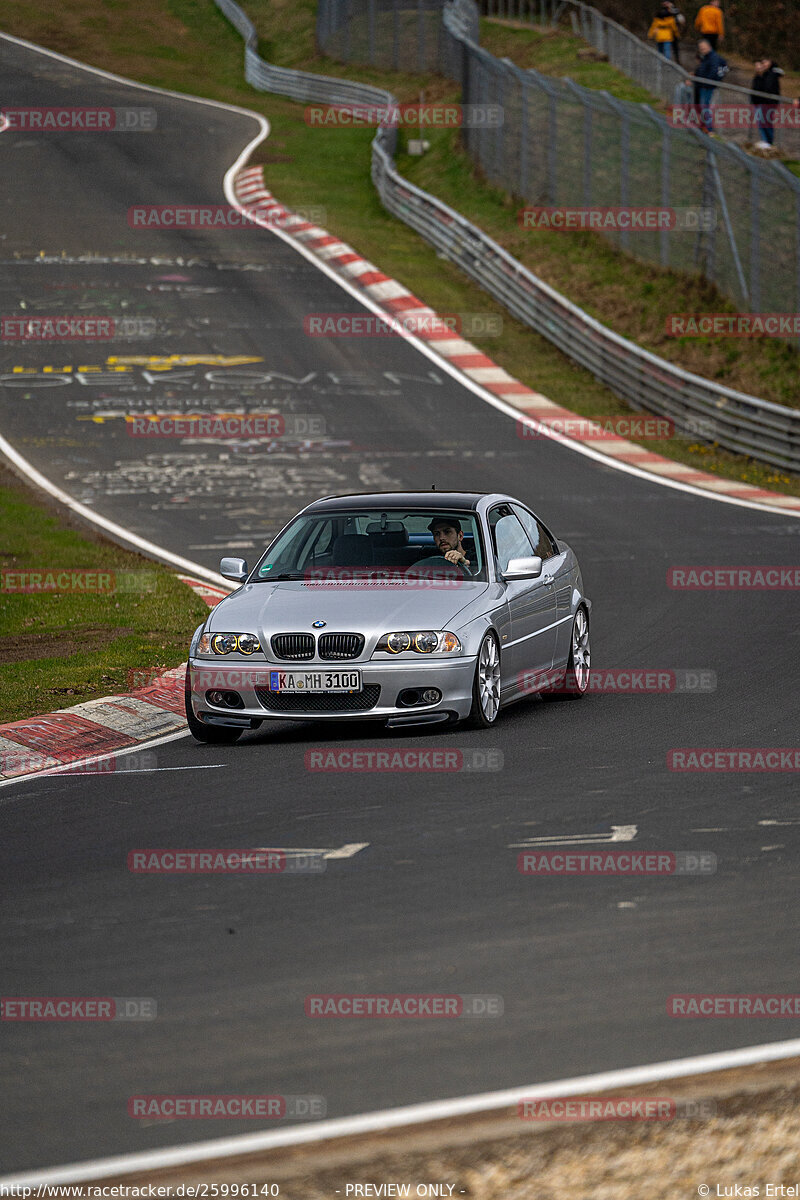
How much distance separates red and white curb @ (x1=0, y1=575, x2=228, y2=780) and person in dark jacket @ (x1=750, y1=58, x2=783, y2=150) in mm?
23316

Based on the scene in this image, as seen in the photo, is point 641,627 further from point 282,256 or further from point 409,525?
point 282,256

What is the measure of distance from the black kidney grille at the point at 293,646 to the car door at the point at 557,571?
2226 millimetres

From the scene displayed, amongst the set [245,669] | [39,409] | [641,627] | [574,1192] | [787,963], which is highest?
[574,1192]

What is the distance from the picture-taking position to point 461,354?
1147 inches

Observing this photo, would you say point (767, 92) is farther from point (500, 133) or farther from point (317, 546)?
point (317, 546)

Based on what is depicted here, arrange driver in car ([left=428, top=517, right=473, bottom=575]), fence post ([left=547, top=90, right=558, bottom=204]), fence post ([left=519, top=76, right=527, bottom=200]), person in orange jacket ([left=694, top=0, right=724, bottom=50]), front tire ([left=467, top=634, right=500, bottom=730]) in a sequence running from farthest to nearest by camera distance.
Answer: fence post ([left=519, top=76, right=527, bottom=200]) < fence post ([left=547, top=90, right=558, bottom=204]) < person in orange jacket ([left=694, top=0, right=724, bottom=50]) < driver in car ([left=428, top=517, right=473, bottom=575]) < front tire ([left=467, top=634, right=500, bottom=730])

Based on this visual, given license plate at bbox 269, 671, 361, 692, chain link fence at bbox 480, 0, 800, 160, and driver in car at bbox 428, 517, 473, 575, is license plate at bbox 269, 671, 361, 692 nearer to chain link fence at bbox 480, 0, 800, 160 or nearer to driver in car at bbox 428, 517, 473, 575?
driver in car at bbox 428, 517, 473, 575

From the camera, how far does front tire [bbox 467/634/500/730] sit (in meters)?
10.3

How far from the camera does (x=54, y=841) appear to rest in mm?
7738

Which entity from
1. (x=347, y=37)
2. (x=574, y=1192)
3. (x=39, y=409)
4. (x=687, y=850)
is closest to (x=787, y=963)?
(x=687, y=850)

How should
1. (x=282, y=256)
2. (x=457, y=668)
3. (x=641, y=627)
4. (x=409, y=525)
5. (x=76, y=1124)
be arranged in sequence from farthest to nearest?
(x=282, y=256), (x=641, y=627), (x=409, y=525), (x=457, y=668), (x=76, y=1124)

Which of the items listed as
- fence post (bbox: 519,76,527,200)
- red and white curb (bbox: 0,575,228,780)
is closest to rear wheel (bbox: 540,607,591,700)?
red and white curb (bbox: 0,575,228,780)

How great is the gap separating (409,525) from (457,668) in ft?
5.89

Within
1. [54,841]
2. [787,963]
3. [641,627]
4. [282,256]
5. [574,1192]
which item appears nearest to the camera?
[574,1192]
